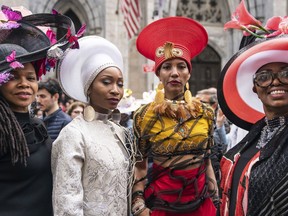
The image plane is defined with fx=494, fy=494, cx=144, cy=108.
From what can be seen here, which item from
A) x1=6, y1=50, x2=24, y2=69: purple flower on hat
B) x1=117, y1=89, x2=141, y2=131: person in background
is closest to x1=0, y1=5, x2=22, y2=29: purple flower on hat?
x1=6, y1=50, x2=24, y2=69: purple flower on hat

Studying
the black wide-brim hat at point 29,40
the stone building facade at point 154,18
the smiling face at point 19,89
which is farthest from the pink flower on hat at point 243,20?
the stone building facade at point 154,18

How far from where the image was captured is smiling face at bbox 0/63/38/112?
3107mm

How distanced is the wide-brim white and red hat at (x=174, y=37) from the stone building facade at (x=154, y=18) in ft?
34.3

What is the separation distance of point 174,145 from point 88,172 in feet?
3.03

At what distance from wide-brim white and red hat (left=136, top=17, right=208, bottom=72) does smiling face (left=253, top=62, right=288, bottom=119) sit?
3.99 feet

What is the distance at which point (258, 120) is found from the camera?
11.3 ft

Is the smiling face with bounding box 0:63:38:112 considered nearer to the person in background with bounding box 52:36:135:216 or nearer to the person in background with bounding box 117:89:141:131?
the person in background with bounding box 52:36:135:216

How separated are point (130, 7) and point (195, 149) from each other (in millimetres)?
9668

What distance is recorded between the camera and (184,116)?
4.00 meters

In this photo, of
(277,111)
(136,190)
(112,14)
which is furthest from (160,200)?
(112,14)

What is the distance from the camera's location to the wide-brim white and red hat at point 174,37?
4176mm

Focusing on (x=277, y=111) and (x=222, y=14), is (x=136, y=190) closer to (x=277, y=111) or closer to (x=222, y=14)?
(x=277, y=111)

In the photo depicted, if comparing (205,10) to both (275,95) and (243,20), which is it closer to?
(243,20)

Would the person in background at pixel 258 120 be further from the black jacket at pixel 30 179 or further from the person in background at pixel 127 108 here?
the person in background at pixel 127 108
